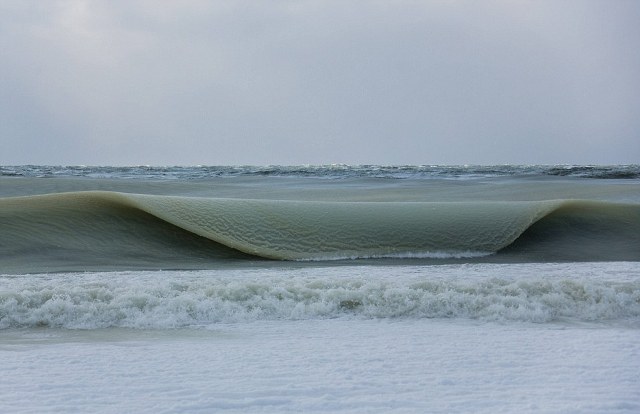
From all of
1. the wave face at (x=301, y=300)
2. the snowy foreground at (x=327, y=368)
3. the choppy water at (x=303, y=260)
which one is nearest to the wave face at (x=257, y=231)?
the choppy water at (x=303, y=260)

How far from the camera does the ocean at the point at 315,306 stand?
1.32 m

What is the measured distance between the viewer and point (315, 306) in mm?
2006

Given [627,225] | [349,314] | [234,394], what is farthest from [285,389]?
[627,225]

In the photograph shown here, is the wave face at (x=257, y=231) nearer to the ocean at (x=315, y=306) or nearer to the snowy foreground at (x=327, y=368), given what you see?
the ocean at (x=315, y=306)

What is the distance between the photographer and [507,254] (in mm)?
3098

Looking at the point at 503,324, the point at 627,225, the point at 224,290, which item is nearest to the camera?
the point at 503,324

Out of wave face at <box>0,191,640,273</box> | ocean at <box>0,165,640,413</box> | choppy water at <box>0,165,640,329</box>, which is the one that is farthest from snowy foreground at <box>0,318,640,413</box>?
wave face at <box>0,191,640,273</box>

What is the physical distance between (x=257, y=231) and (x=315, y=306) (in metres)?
1.08

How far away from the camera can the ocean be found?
52.0 inches

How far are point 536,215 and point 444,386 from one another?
1.97 metres

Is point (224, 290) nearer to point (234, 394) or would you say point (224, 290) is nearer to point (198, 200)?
point (234, 394)

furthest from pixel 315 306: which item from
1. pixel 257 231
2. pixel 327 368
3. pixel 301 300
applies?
pixel 257 231

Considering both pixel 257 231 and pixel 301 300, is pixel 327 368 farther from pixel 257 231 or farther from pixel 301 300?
pixel 257 231

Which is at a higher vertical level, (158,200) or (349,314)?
(158,200)
